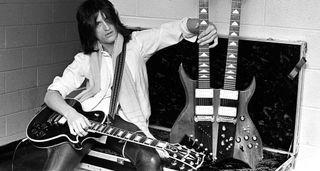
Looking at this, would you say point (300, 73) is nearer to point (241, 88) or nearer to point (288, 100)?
point (288, 100)

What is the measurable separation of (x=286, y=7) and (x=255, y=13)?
0.14 m

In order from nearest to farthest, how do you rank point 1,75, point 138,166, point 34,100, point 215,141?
point 138,166
point 215,141
point 1,75
point 34,100

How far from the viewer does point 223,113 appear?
7.23ft

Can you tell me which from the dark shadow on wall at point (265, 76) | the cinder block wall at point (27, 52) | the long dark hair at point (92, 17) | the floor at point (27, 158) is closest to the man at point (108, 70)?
the long dark hair at point (92, 17)

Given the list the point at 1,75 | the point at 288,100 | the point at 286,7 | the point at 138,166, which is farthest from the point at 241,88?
the point at 1,75

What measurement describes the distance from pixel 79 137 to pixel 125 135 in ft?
0.74

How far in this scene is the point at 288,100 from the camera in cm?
229

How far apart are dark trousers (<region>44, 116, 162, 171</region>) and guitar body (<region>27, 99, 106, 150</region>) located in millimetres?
36

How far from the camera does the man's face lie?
227 cm

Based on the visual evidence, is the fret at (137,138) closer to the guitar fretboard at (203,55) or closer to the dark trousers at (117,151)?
the dark trousers at (117,151)

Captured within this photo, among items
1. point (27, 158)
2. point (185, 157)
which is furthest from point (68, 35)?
point (185, 157)

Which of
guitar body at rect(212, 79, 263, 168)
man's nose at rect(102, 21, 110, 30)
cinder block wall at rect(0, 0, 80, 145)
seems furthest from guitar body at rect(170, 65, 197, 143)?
cinder block wall at rect(0, 0, 80, 145)

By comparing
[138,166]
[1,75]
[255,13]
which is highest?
[255,13]

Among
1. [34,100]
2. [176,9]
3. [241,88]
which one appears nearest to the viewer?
[241,88]
